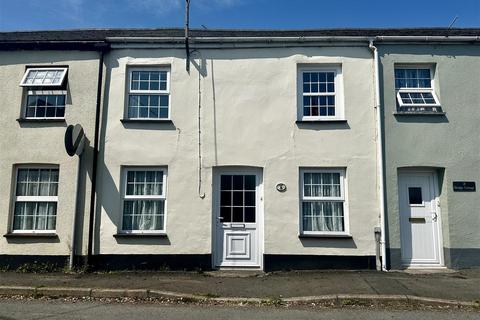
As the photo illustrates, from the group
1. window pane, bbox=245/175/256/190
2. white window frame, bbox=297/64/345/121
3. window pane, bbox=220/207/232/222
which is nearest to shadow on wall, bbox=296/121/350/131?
white window frame, bbox=297/64/345/121

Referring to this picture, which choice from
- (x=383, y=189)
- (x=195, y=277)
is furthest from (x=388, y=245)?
(x=195, y=277)

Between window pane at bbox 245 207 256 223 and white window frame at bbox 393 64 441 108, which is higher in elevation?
white window frame at bbox 393 64 441 108

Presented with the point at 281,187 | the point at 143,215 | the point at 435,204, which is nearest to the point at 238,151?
the point at 281,187

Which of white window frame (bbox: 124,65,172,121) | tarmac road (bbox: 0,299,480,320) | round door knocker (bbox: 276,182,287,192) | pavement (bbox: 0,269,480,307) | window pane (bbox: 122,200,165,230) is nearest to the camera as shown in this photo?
tarmac road (bbox: 0,299,480,320)

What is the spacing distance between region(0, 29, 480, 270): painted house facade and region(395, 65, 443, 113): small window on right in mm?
34

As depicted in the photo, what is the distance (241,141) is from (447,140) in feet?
15.9

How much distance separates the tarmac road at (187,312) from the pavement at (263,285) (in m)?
0.38

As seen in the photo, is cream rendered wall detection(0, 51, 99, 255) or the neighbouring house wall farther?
cream rendered wall detection(0, 51, 99, 255)

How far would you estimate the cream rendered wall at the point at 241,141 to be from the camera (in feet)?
31.4

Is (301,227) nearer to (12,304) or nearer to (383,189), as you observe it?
(383,189)

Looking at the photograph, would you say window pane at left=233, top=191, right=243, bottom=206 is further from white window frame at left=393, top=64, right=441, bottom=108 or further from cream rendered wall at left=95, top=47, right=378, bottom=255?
white window frame at left=393, top=64, right=441, bottom=108

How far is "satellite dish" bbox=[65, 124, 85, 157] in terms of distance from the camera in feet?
29.8

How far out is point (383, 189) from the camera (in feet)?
31.3

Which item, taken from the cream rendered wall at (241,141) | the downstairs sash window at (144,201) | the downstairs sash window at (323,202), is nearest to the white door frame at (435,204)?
the cream rendered wall at (241,141)
